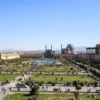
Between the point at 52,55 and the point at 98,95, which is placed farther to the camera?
the point at 52,55

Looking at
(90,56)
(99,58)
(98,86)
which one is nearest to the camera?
(98,86)

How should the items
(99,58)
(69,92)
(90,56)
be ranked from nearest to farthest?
(69,92)
(99,58)
(90,56)

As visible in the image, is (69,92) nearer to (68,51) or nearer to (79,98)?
(79,98)

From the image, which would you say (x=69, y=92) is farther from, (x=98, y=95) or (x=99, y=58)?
(x=99, y=58)

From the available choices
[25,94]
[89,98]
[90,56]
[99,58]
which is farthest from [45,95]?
[90,56]

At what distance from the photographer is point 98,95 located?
2623 centimetres

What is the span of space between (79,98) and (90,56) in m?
75.7

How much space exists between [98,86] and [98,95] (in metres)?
6.50

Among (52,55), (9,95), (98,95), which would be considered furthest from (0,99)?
(52,55)

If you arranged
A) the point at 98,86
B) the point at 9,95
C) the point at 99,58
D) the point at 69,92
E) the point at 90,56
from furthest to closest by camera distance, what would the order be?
1. the point at 90,56
2. the point at 99,58
3. the point at 98,86
4. the point at 69,92
5. the point at 9,95

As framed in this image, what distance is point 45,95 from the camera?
26.3m

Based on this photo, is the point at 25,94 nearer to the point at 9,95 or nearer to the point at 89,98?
the point at 9,95

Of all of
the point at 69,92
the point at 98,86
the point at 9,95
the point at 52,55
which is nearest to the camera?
the point at 9,95

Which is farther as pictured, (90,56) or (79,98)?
(90,56)
